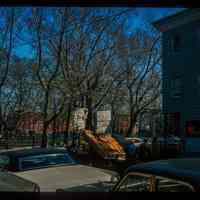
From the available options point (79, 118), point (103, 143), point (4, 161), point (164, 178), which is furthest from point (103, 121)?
point (164, 178)

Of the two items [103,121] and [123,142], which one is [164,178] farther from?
[103,121]

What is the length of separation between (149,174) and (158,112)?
9474 mm

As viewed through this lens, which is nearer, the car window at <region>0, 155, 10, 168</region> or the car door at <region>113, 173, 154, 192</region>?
the car door at <region>113, 173, 154, 192</region>

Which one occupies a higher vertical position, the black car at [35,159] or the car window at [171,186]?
the car window at [171,186]

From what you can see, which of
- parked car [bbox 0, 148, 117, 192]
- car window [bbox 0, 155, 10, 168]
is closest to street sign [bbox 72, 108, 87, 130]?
parked car [bbox 0, 148, 117, 192]

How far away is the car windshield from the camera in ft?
17.5

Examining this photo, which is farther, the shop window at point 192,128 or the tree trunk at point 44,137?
the tree trunk at point 44,137

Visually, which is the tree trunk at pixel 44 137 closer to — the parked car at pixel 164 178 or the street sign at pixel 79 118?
the street sign at pixel 79 118

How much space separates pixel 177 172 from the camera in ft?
6.98

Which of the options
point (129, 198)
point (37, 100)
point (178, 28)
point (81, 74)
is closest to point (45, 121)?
point (37, 100)

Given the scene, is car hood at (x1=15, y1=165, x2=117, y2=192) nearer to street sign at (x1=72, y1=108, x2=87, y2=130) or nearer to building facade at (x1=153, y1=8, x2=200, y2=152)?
building facade at (x1=153, y1=8, x2=200, y2=152)

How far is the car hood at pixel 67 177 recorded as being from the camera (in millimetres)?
4121

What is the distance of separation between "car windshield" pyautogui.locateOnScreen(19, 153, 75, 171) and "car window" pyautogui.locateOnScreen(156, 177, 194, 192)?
3236 mm

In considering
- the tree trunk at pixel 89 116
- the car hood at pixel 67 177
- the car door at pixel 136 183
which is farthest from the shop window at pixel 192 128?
the car door at pixel 136 183
